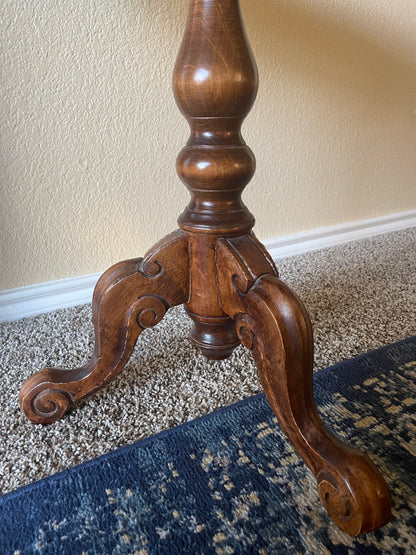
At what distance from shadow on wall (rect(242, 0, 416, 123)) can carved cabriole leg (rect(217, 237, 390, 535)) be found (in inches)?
29.9

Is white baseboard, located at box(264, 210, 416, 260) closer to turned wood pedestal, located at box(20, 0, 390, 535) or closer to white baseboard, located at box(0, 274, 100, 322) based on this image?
white baseboard, located at box(0, 274, 100, 322)

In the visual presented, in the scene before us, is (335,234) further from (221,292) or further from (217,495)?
(217,495)

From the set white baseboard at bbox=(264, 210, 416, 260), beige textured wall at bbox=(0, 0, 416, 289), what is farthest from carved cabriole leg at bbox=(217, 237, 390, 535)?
white baseboard at bbox=(264, 210, 416, 260)

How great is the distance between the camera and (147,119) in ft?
3.33

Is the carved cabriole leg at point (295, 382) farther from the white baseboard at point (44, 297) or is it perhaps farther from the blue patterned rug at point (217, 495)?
the white baseboard at point (44, 297)

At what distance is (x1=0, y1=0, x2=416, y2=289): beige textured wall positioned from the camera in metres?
0.89

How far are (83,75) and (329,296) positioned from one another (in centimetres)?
72

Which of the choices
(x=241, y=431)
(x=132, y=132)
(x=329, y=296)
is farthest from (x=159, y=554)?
(x=132, y=132)

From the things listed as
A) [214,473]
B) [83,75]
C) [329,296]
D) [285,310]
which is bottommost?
[329,296]

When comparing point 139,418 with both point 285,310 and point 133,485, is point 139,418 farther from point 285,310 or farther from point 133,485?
point 285,310

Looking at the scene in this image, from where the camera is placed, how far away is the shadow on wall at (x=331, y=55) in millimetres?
1107

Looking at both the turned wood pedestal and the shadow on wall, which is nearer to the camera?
the turned wood pedestal

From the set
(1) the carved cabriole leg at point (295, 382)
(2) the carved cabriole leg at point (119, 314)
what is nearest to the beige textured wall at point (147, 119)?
(2) the carved cabriole leg at point (119, 314)

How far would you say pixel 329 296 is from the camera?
1.04 m
